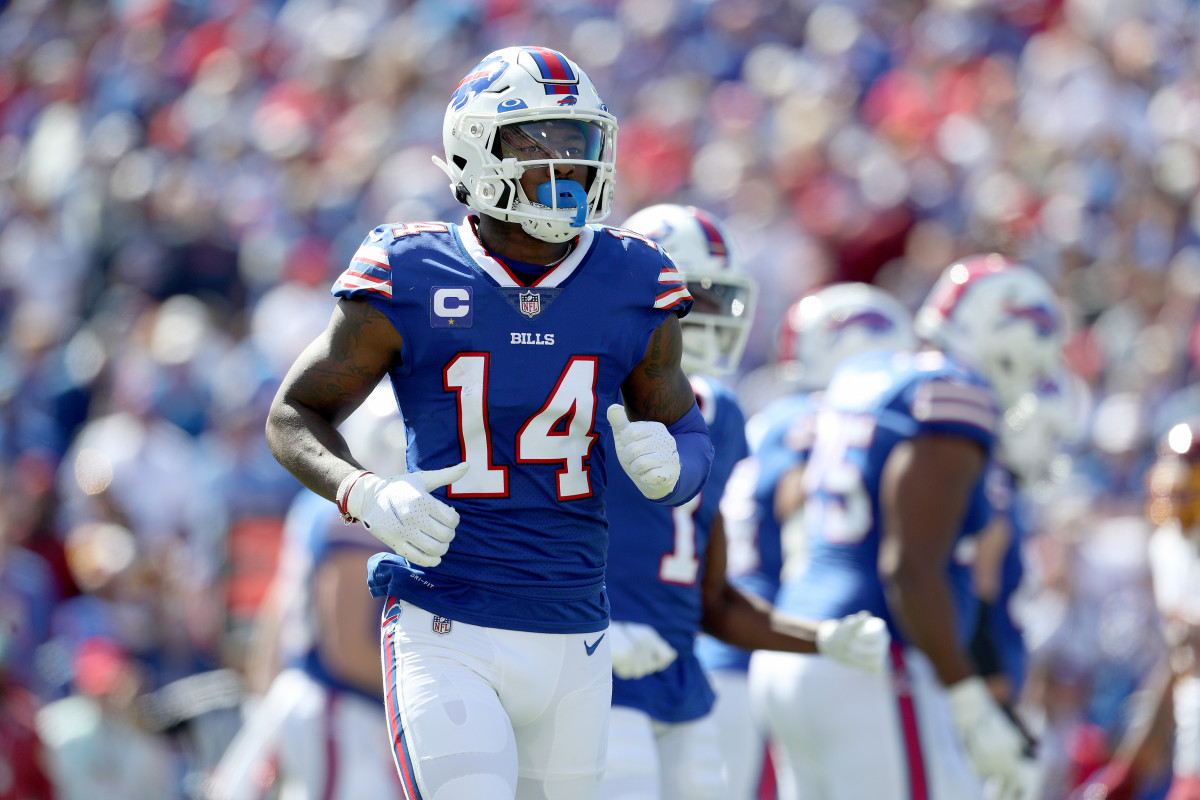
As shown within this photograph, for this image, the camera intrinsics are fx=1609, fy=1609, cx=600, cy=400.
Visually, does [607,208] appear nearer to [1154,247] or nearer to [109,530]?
[109,530]

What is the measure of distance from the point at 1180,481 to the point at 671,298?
2589mm

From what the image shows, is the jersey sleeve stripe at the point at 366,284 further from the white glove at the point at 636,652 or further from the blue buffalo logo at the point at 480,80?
the white glove at the point at 636,652

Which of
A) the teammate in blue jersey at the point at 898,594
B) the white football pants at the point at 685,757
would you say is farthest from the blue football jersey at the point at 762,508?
the white football pants at the point at 685,757

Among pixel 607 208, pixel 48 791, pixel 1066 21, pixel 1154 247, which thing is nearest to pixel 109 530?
pixel 48 791

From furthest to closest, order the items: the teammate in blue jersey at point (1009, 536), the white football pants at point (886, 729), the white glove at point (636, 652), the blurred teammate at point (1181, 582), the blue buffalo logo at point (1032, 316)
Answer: the blue buffalo logo at point (1032, 316) < the teammate in blue jersey at point (1009, 536) < the blurred teammate at point (1181, 582) < the white football pants at point (886, 729) < the white glove at point (636, 652)

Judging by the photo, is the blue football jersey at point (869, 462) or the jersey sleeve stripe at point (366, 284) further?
the blue football jersey at point (869, 462)

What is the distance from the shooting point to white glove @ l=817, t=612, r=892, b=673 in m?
4.23

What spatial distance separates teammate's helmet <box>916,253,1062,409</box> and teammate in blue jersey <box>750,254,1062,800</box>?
609mm

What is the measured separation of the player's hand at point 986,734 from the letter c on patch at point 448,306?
2.23 metres

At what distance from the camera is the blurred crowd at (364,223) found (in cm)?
812

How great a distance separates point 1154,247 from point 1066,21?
12.0ft

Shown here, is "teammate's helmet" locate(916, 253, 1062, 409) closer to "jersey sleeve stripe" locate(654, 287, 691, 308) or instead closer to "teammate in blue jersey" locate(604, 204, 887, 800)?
"teammate in blue jersey" locate(604, 204, 887, 800)

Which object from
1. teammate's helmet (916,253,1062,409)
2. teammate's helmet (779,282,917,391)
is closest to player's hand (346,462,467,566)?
teammate's helmet (916,253,1062,409)

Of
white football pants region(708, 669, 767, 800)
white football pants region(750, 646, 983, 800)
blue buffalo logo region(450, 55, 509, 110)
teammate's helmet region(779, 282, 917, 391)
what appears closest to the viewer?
blue buffalo logo region(450, 55, 509, 110)
